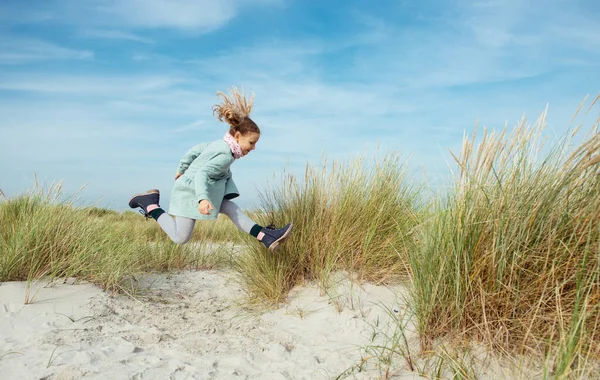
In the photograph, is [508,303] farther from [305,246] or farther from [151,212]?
[151,212]

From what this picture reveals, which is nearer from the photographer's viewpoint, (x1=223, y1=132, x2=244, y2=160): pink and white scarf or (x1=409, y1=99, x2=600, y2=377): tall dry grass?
(x1=409, y1=99, x2=600, y2=377): tall dry grass

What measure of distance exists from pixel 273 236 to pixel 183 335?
1.13m

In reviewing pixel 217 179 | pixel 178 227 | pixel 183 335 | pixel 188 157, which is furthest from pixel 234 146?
pixel 183 335

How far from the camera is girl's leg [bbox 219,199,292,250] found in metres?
4.17

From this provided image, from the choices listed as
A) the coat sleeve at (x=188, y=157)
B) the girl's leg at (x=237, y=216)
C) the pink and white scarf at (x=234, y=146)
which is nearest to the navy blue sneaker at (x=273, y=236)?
the girl's leg at (x=237, y=216)

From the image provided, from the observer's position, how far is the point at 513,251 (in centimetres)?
275

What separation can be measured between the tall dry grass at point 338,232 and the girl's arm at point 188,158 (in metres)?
0.99

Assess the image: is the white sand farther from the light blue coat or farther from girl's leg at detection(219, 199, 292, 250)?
the light blue coat

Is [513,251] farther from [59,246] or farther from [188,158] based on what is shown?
[59,246]

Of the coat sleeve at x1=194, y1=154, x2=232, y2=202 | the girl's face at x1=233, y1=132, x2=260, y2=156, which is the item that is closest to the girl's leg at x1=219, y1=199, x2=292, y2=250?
the coat sleeve at x1=194, y1=154, x2=232, y2=202

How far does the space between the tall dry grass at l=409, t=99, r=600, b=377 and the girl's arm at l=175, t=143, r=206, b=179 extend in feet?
9.37

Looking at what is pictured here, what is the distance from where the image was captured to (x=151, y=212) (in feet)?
15.9

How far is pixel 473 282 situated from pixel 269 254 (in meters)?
2.15

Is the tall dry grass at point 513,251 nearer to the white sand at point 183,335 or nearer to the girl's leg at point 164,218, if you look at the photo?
the white sand at point 183,335
